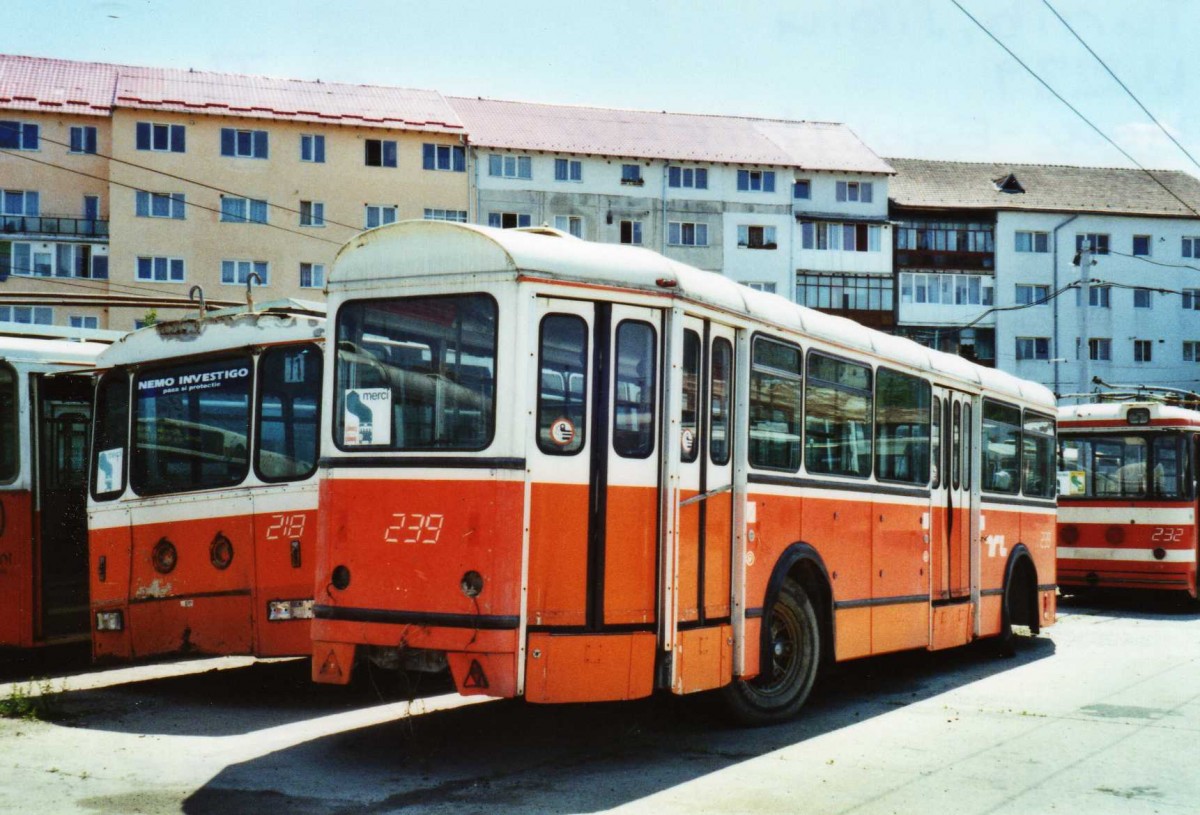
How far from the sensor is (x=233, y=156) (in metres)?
53.5

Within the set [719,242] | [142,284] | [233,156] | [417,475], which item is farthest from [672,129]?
[417,475]

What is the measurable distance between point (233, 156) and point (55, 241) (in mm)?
7954

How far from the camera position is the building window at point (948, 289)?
63.2 meters

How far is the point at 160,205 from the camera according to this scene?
174 ft

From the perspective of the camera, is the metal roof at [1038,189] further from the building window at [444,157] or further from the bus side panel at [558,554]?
the bus side panel at [558,554]

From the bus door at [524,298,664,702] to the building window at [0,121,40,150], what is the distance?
171 ft

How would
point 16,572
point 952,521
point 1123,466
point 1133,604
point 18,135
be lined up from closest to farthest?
1. point 16,572
2. point 952,521
3. point 1123,466
4. point 1133,604
5. point 18,135

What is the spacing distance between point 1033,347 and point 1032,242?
5.49m

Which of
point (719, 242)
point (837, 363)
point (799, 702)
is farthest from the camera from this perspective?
point (719, 242)

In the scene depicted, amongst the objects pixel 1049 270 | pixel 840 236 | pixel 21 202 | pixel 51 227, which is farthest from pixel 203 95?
pixel 1049 270

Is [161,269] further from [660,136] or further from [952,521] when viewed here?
[952,521]

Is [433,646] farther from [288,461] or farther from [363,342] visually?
[288,461]

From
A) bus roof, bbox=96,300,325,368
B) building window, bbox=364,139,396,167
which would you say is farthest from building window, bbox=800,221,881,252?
bus roof, bbox=96,300,325,368

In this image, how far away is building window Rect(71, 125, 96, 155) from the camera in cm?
5425
